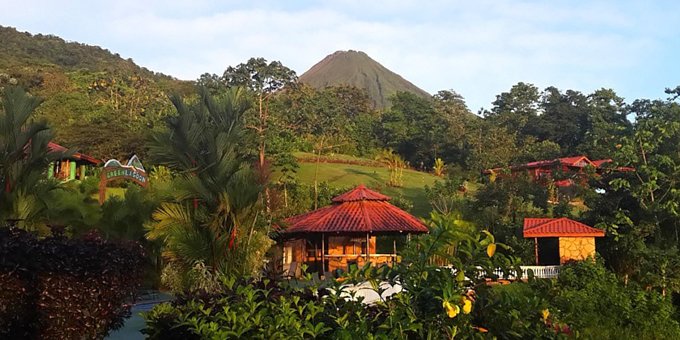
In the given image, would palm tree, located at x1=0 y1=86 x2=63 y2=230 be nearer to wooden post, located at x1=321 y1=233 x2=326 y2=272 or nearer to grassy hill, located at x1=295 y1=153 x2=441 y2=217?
wooden post, located at x1=321 y1=233 x2=326 y2=272

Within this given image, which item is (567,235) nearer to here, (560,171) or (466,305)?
(560,171)

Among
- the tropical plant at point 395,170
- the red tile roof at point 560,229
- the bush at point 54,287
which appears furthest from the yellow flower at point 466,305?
the tropical plant at point 395,170

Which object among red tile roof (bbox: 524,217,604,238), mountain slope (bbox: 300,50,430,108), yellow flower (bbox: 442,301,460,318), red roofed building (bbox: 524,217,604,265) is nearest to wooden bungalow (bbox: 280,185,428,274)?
red tile roof (bbox: 524,217,604,238)

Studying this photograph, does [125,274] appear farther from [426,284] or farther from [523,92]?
[523,92]

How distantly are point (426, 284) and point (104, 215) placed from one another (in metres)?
14.2

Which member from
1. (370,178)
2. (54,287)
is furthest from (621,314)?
(370,178)

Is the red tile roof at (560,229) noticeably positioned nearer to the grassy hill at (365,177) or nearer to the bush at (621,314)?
the bush at (621,314)

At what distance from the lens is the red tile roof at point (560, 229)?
18.5 m

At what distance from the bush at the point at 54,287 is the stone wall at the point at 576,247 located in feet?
52.3

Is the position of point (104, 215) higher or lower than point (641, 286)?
higher

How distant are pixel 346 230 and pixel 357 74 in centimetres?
16209

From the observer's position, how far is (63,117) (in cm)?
3756

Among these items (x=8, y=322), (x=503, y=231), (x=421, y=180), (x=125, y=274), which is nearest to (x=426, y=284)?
(x=125, y=274)

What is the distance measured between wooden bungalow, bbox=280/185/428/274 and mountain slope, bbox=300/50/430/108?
139786mm
